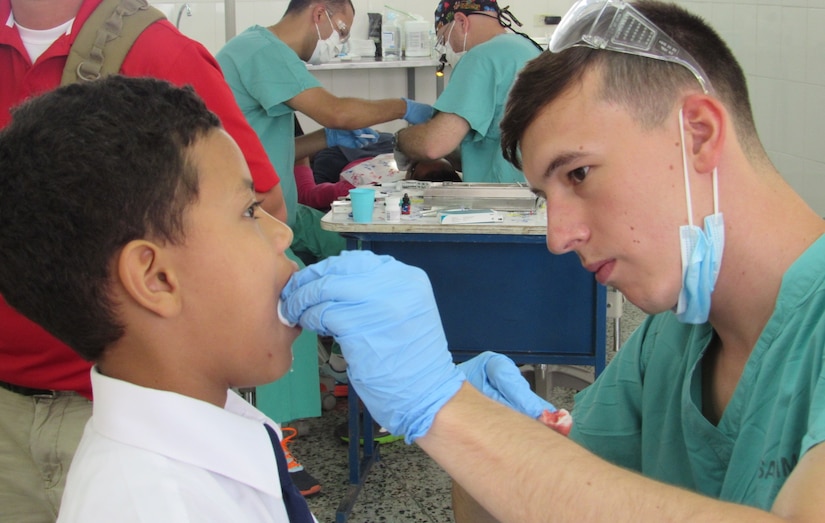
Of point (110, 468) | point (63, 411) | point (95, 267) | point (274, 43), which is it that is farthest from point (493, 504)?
point (274, 43)

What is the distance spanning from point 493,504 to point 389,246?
179 centimetres

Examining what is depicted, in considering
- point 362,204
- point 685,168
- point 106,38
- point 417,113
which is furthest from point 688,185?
point 417,113

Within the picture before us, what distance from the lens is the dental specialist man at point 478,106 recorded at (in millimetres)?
3021

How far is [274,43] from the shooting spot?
9.68 ft

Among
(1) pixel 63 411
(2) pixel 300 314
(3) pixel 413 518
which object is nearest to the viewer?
(2) pixel 300 314

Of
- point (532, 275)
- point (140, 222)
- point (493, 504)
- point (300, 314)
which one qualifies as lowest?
point (532, 275)

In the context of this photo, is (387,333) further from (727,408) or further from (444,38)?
(444,38)

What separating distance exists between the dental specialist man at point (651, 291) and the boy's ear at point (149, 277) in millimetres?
135

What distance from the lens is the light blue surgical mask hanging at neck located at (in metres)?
1.03

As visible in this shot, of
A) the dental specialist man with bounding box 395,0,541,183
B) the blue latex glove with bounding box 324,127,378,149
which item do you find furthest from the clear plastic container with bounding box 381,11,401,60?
the dental specialist man with bounding box 395,0,541,183

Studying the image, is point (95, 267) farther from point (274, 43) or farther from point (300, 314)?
point (274, 43)

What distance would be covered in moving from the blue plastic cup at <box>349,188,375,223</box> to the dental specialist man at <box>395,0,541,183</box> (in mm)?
682

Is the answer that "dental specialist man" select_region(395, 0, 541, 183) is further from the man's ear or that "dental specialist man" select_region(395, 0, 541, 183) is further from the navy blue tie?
the navy blue tie

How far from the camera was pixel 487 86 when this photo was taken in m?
3.04
